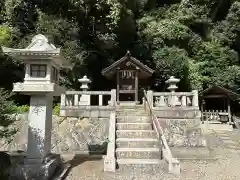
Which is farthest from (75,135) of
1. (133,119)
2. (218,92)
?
(218,92)

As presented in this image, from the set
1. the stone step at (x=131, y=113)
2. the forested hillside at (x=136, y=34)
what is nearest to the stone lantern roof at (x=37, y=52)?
the stone step at (x=131, y=113)

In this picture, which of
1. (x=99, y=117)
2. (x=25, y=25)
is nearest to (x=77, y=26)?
(x=25, y=25)

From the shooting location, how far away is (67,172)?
27.9 feet

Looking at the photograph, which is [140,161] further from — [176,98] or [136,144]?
[176,98]

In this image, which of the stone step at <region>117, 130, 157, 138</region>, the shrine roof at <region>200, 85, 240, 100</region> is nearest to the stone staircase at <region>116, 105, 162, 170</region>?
the stone step at <region>117, 130, 157, 138</region>

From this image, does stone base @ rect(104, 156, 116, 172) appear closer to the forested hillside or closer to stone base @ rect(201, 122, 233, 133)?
the forested hillside

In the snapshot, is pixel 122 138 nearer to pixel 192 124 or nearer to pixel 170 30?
pixel 192 124

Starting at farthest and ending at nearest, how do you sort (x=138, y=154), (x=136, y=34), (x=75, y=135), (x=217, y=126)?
A: (x=136, y=34) < (x=217, y=126) < (x=75, y=135) < (x=138, y=154)

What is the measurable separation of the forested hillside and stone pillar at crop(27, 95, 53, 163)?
355 inches

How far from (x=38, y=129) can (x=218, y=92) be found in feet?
54.6

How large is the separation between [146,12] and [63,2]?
8.34 m

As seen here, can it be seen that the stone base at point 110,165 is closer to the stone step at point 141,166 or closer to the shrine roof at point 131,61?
the stone step at point 141,166

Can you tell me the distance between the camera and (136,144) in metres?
10.7

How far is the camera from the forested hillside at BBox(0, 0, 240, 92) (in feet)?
58.0
